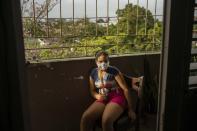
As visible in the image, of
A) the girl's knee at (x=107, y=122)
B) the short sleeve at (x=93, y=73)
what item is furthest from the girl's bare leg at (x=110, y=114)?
the short sleeve at (x=93, y=73)

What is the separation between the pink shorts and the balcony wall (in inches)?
8.9

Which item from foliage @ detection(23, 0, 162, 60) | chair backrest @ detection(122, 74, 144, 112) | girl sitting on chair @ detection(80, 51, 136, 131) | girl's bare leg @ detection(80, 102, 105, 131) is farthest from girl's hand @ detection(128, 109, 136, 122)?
foliage @ detection(23, 0, 162, 60)

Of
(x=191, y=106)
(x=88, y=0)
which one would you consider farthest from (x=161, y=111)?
(x=88, y=0)

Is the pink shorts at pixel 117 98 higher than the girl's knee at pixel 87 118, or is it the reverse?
the pink shorts at pixel 117 98

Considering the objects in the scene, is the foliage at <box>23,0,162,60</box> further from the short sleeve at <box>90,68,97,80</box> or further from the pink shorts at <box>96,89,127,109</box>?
the pink shorts at <box>96,89,127,109</box>

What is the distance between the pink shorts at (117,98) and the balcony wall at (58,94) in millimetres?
227

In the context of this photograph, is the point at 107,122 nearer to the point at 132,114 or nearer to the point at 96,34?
the point at 132,114

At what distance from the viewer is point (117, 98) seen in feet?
10.2

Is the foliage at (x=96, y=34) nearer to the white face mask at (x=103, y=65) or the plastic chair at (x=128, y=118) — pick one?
the white face mask at (x=103, y=65)

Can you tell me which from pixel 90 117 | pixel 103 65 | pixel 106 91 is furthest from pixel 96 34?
pixel 90 117

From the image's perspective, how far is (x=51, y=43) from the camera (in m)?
3.25

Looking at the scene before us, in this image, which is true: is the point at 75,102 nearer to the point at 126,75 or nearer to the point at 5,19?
the point at 126,75

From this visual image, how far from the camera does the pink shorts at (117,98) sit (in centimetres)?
308

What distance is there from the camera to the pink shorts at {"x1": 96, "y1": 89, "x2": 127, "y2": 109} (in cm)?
308
